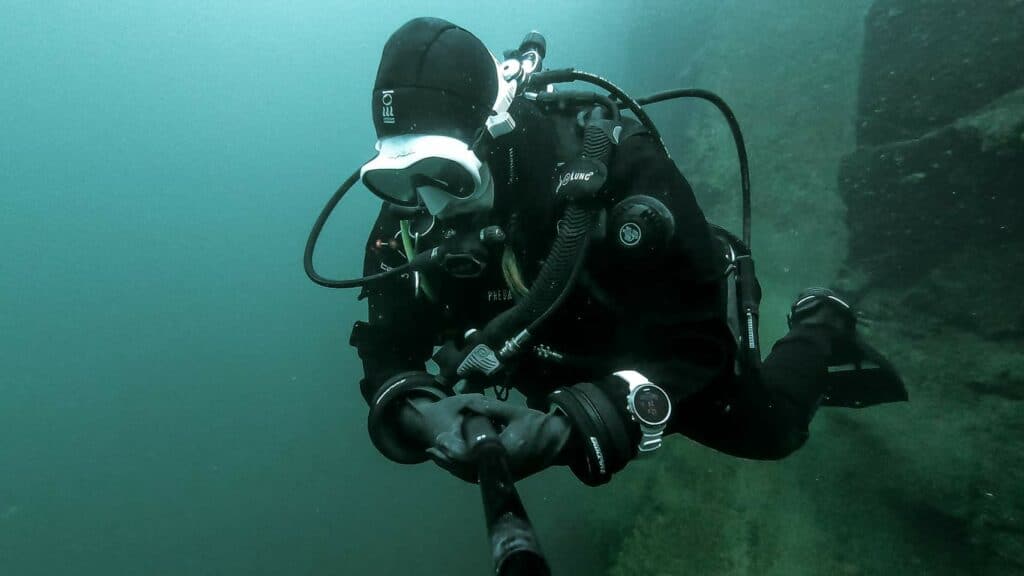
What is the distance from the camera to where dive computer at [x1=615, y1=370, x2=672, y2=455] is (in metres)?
1.85

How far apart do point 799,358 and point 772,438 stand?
2.70 feet

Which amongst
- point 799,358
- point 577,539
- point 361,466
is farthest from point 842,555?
point 361,466

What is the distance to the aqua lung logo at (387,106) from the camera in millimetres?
2115

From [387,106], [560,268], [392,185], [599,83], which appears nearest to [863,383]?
[599,83]

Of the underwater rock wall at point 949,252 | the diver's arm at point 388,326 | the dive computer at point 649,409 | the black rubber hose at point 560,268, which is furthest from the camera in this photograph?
the underwater rock wall at point 949,252

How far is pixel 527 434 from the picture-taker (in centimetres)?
174

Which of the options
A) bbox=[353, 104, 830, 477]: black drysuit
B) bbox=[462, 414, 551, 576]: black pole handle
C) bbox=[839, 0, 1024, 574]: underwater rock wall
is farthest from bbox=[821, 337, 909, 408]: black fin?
bbox=[462, 414, 551, 576]: black pole handle

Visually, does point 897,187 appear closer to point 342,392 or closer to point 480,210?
point 480,210

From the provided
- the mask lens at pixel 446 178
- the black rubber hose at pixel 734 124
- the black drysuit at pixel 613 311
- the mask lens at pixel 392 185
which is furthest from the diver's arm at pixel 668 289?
the black rubber hose at pixel 734 124

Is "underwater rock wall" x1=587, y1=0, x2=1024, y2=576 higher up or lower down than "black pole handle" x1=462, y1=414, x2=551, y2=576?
lower down

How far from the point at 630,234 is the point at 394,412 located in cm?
126

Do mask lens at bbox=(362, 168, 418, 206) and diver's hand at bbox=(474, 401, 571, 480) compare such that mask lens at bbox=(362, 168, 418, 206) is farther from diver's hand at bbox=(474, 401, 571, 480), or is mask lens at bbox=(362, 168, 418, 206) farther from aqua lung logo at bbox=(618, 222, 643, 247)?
diver's hand at bbox=(474, 401, 571, 480)

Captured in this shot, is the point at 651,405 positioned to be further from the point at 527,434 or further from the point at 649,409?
the point at 527,434

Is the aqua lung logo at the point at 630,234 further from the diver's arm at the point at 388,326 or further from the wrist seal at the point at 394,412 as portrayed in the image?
the diver's arm at the point at 388,326
